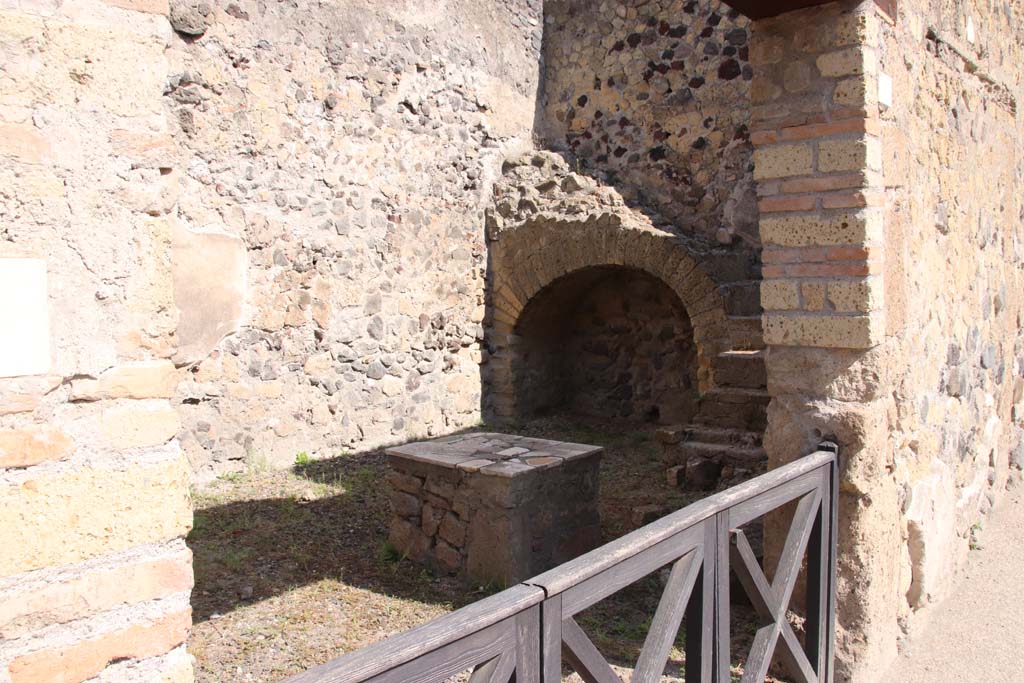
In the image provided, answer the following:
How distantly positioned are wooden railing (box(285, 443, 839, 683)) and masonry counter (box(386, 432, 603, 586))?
168 centimetres

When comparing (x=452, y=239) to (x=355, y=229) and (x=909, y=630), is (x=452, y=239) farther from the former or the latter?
(x=909, y=630)

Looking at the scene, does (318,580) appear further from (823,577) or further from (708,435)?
(708,435)

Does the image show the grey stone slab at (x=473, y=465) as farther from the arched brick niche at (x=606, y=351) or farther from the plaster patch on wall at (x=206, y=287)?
the arched brick niche at (x=606, y=351)

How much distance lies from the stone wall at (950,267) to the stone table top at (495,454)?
1769mm

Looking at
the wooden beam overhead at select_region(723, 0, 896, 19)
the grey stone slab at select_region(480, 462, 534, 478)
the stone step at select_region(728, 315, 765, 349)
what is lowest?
the grey stone slab at select_region(480, 462, 534, 478)

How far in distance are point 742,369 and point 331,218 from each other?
11.1ft

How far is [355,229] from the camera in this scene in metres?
6.74

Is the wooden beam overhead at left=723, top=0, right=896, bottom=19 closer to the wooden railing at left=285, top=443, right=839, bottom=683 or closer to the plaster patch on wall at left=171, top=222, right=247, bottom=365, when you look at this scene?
the wooden railing at left=285, top=443, right=839, bottom=683

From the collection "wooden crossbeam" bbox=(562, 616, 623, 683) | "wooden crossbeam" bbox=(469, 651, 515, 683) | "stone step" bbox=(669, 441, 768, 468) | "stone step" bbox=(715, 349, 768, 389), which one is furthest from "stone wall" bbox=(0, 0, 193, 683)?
"stone step" bbox=(715, 349, 768, 389)

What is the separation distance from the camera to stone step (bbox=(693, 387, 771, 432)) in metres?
6.02

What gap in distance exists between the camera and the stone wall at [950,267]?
3346 millimetres

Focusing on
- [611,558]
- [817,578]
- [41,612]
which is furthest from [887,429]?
[41,612]

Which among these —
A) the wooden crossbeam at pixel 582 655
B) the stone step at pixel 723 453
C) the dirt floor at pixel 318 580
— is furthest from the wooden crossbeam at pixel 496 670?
the stone step at pixel 723 453

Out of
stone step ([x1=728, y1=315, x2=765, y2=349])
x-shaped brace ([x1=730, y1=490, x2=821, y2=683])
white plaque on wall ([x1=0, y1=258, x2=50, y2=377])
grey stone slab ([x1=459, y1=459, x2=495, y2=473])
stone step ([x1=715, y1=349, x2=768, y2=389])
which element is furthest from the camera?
stone step ([x1=728, y1=315, x2=765, y2=349])
